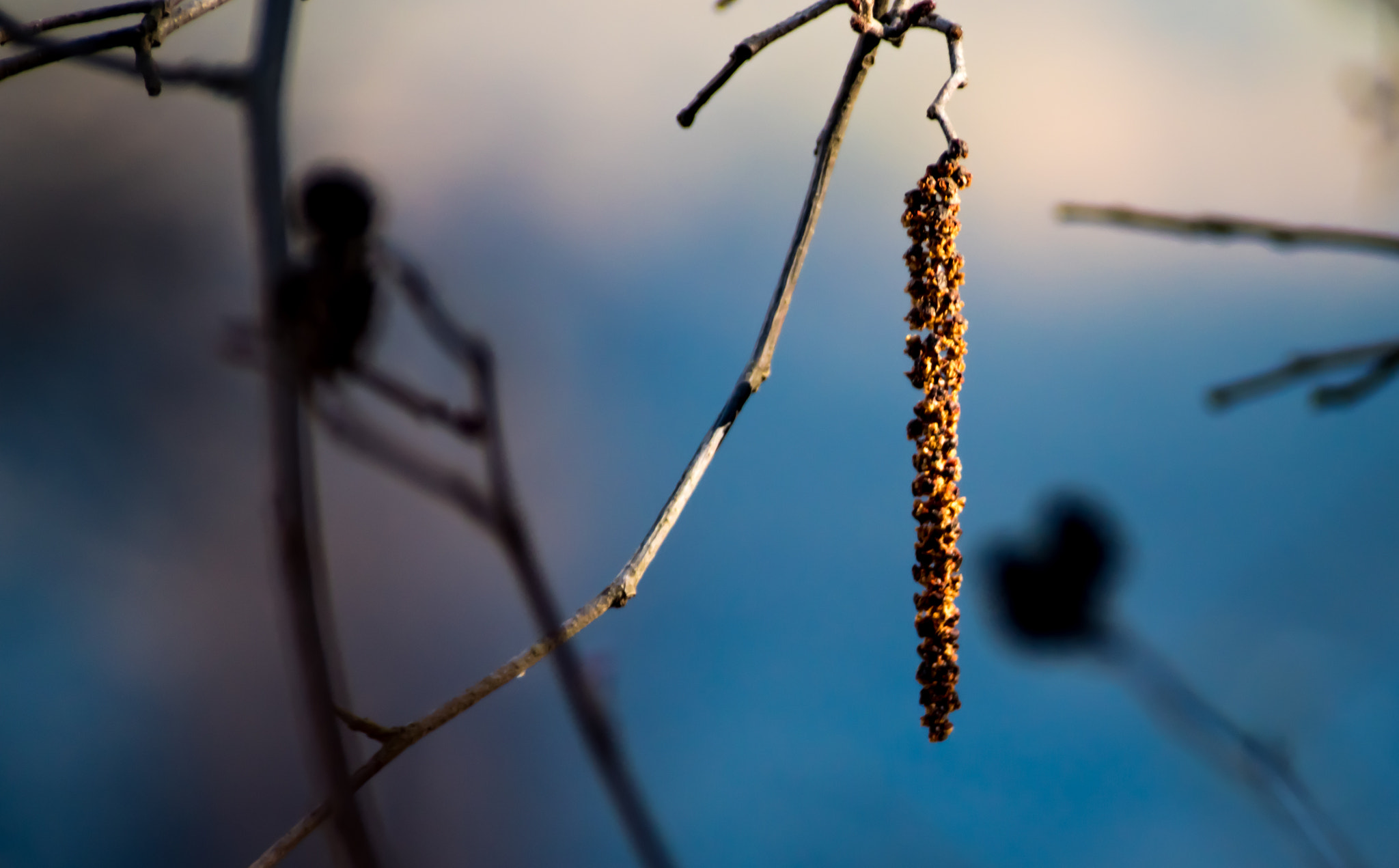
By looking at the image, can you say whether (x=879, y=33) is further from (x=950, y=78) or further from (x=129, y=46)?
(x=129, y=46)

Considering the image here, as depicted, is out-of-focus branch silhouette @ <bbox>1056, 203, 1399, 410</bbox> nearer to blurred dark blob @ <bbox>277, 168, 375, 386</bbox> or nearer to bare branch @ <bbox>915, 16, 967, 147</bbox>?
bare branch @ <bbox>915, 16, 967, 147</bbox>

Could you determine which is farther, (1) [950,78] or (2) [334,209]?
(1) [950,78]

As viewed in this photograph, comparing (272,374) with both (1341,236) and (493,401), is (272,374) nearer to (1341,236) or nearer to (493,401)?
(493,401)

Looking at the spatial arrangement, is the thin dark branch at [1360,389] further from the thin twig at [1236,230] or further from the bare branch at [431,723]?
the bare branch at [431,723]

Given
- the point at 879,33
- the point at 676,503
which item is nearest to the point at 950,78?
the point at 879,33

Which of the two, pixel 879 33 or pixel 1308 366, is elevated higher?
pixel 879 33

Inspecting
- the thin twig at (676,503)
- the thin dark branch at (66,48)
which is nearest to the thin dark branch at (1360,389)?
the thin twig at (676,503)

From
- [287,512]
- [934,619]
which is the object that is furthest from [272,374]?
[934,619]
